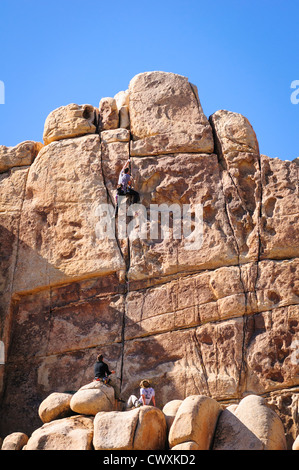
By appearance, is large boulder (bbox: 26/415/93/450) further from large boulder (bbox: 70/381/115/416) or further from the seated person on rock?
the seated person on rock

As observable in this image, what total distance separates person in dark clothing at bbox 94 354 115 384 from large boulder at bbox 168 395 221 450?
3186mm

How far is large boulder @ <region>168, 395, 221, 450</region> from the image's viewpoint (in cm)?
1752

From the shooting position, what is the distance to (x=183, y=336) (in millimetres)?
22250

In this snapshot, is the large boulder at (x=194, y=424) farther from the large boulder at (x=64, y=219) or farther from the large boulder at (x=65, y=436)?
the large boulder at (x=64, y=219)

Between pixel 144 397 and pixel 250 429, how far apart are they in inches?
126

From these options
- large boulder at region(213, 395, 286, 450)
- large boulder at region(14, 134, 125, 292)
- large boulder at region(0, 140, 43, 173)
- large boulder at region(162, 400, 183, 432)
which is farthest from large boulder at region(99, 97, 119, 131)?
large boulder at region(213, 395, 286, 450)

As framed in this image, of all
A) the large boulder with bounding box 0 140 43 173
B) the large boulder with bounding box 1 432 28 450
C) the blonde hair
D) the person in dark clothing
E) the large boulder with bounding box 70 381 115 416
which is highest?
the large boulder with bounding box 0 140 43 173

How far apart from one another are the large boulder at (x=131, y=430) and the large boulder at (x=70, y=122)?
10.7m

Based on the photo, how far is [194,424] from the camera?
17594mm

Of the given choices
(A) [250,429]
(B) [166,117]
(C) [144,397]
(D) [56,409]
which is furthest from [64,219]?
(A) [250,429]

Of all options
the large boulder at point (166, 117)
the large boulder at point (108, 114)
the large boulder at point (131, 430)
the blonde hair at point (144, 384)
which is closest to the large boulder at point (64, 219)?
the large boulder at point (108, 114)

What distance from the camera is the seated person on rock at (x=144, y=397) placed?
19891 millimetres

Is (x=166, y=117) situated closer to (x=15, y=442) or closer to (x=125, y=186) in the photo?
(x=125, y=186)

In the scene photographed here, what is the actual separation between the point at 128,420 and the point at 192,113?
36.6ft
